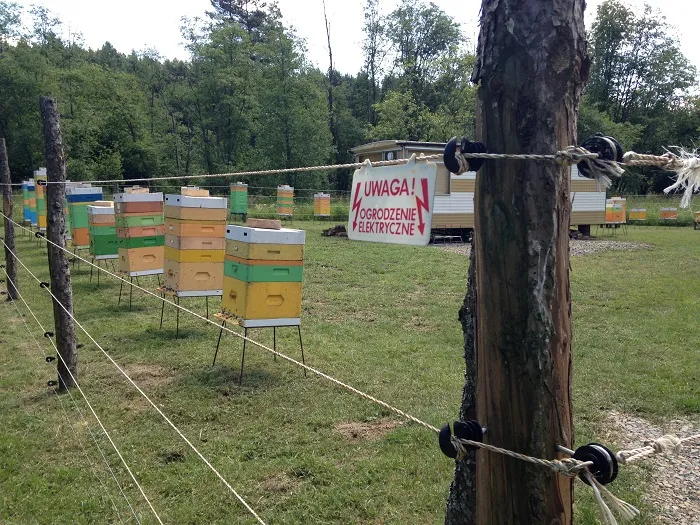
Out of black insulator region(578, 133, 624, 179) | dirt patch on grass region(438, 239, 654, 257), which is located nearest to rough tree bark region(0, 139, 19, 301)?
black insulator region(578, 133, 624, 179)

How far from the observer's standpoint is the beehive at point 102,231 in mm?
9430

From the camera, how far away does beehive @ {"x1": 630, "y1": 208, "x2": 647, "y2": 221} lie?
84.8 ft

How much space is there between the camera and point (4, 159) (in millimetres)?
9320

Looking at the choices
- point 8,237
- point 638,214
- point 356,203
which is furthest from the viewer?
point 638,214

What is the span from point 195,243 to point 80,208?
595 centimetres

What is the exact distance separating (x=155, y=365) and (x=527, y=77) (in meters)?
5.37

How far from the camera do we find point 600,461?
43.3 inches

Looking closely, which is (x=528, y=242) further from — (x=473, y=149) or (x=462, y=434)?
(x=462, y=434)

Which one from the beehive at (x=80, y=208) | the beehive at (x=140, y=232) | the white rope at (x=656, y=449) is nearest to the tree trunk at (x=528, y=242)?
the white rope at (x=656, y=449)

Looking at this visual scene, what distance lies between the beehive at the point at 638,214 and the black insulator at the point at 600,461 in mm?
27834

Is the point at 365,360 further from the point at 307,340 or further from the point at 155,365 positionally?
the point at 155,365

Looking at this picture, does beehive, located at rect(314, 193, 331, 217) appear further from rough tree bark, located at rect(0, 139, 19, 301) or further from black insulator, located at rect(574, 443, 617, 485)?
black insulator, located at rect(574, 443, 617, 485)

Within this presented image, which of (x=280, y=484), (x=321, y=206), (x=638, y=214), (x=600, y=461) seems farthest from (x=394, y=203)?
(x=638, y=214)

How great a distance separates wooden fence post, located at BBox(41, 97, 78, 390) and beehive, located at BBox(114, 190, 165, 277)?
2992 mm
